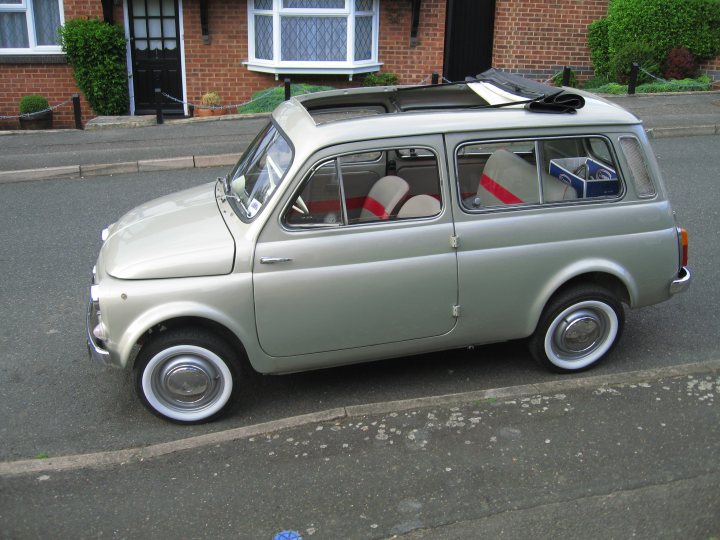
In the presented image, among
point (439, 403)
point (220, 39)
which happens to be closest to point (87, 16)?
point (220, 39)

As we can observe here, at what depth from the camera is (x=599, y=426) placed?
15.5ft

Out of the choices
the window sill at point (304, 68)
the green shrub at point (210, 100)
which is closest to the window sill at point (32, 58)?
the green shrub at point (210, 100)

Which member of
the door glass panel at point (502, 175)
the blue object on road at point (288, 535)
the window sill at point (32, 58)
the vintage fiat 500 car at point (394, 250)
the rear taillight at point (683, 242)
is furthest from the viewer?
the window sill at point (32, 58)

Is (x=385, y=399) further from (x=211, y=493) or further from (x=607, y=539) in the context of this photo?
(x=607, y=539)

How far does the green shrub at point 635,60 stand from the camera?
15875mm

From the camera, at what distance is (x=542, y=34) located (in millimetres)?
17016

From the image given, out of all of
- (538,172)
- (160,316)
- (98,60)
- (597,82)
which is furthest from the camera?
(597,82)

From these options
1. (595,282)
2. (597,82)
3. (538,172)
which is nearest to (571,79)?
(597,82)

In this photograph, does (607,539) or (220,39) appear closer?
(607,539)

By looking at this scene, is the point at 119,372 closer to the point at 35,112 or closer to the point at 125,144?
the point at 125,144

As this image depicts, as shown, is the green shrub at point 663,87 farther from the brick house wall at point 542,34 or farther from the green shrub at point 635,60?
the brick house wall at point 542,34

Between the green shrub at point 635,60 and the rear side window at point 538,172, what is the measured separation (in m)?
11.8

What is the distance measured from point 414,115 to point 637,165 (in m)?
1.54

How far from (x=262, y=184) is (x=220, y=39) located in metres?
12.1
